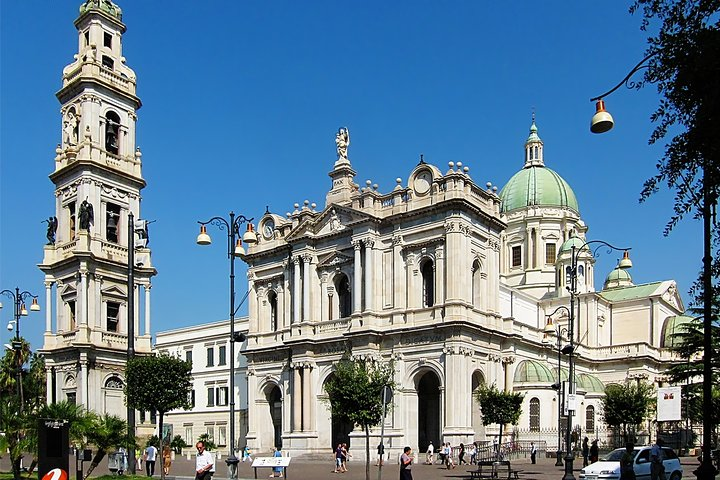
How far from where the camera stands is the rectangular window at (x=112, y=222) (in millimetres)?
54781

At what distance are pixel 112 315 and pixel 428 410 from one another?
22.0 m

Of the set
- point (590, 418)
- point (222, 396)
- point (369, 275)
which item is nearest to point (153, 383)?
point (369, 275)

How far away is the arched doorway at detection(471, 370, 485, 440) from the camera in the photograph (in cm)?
5031

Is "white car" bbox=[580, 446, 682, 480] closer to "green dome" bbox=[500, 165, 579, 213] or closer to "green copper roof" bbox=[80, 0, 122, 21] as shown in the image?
"green copper roof" bbox=[80, 0, 122, 21]

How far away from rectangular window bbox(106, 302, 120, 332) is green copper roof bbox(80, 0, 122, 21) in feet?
67.1

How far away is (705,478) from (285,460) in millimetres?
19861

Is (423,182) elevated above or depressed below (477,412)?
above

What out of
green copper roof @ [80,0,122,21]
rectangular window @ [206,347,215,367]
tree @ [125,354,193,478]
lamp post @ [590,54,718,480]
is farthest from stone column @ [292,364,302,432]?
lamp post @ [590,54,718,480]

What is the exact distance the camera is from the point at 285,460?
32.4m

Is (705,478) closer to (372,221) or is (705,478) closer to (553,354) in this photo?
(372,221)

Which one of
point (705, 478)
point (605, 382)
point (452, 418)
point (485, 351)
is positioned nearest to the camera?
point (705, 478)

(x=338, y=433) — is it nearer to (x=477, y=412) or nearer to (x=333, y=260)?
(x=477, y=412)

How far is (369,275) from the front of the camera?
52812 mm

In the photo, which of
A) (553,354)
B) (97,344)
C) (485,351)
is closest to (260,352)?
(97,344)
